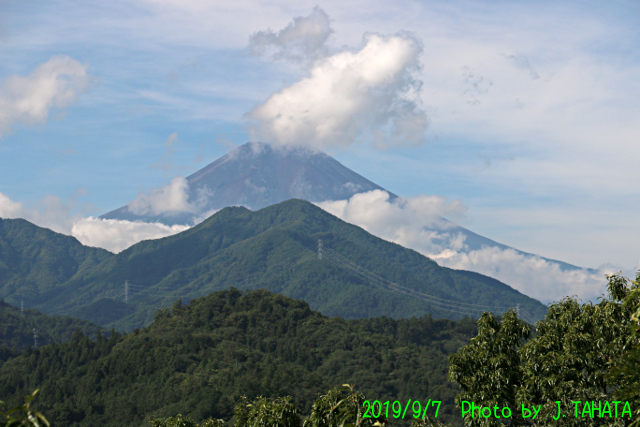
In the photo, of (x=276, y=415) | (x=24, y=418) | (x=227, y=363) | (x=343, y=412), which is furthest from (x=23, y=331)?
(x=24, y=418)

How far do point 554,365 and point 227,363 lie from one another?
350 ft

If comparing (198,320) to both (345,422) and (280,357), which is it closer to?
(280,357)

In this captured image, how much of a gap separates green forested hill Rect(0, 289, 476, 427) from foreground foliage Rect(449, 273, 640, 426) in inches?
3075

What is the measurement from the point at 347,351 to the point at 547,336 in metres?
124

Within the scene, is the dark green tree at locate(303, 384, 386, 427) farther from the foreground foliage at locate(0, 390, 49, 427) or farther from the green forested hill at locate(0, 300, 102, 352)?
the green forested hill at locate(0, 300, 102, 352)

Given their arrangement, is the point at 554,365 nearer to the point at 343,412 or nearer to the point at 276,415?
the point at 276,415

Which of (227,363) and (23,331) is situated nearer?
(227,363)

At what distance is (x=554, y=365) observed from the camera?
77.2 feet

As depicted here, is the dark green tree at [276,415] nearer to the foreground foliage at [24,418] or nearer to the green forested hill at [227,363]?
the foreground foliage at [24,418]

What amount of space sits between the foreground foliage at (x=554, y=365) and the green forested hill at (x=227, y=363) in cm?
7809

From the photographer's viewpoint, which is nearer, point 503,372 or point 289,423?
point 289,423

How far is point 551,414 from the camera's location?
69.2 ft

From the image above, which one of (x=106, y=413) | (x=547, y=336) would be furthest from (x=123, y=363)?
(x=547, y=336)

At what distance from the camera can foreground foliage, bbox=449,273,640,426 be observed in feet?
70.0
